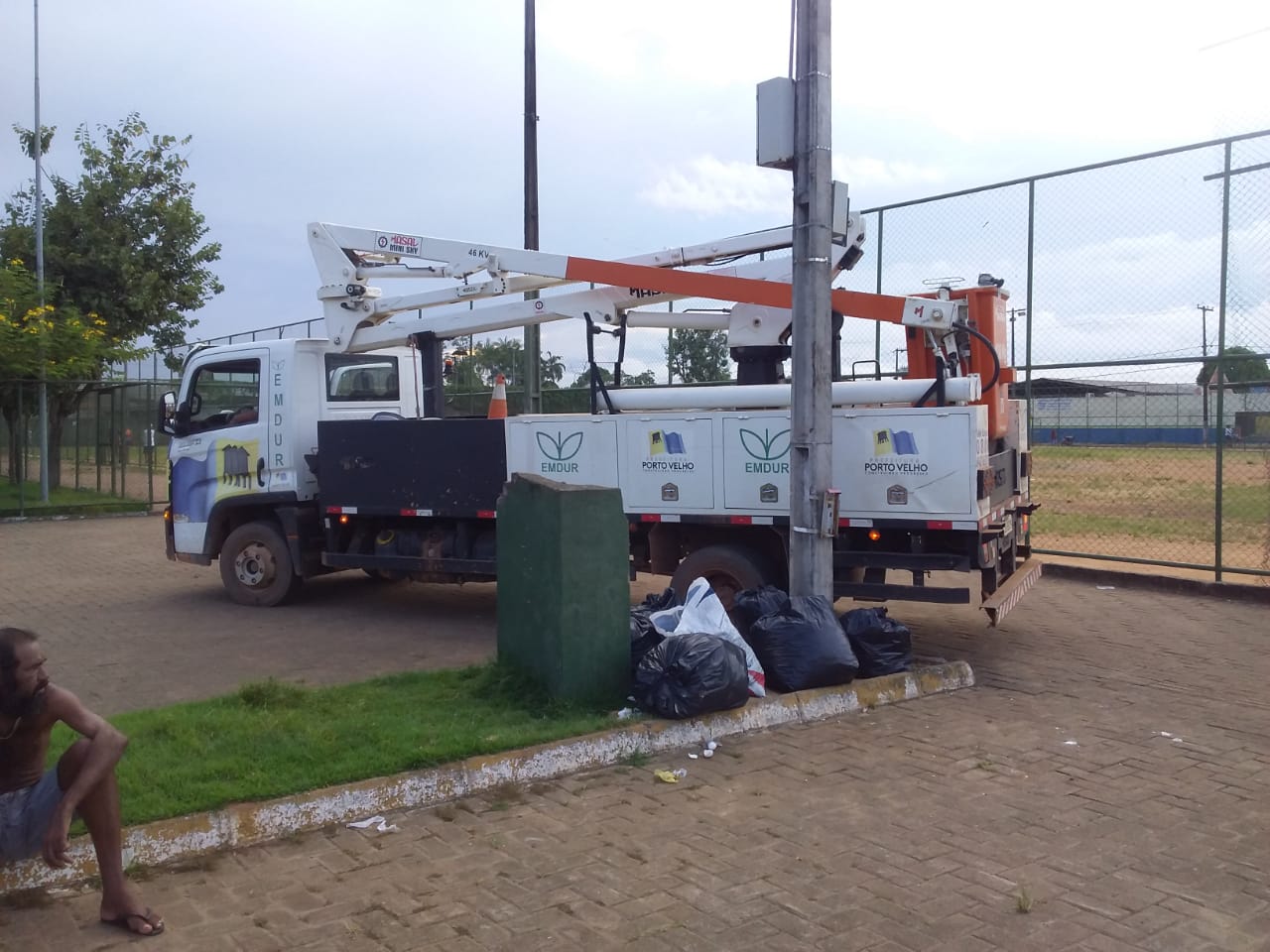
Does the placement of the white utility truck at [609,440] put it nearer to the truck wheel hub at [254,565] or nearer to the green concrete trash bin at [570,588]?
the truck wheel hub at [254,565]

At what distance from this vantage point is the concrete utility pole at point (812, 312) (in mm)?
7199

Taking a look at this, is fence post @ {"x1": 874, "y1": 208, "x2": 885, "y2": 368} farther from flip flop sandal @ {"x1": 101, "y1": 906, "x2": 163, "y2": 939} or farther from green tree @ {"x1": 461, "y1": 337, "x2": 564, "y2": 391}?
flip flop sandal @ {"x1": 101, "y1": 906, "x2": 163, "y2": 939}

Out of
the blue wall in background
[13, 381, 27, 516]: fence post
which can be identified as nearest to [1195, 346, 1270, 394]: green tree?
the blue wall in background

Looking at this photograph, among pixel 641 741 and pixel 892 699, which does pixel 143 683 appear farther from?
pixel 892 699

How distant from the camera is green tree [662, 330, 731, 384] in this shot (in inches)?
565

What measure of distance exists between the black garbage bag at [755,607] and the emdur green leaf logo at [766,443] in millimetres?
1342

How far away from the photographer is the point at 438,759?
207 inches

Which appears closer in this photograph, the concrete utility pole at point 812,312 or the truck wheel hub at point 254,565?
the concrete utility pole at point 812,312

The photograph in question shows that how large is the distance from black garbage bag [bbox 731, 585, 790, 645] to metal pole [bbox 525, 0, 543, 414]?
8674 millimetres

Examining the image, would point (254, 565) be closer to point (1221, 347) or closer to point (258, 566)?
point (258, 566)

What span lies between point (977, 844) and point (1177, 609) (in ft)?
21.8

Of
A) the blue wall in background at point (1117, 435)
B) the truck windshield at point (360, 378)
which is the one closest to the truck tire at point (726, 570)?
the truck windshield at point (360, 378)

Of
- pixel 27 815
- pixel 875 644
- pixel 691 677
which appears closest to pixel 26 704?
pixel 27 815

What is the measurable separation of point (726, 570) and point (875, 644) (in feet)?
5.53
